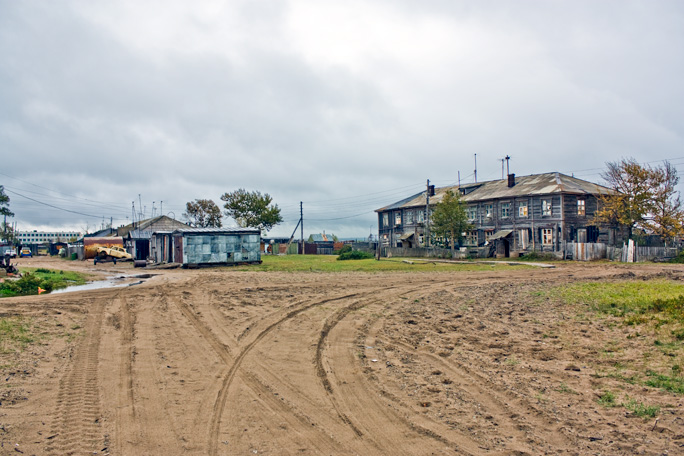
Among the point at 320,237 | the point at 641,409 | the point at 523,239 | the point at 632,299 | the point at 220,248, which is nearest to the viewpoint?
the point at 641,409

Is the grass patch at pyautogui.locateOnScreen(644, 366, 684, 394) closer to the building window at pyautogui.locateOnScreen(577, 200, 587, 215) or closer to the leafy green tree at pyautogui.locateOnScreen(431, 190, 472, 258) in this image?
the building window at pyautogui.locateOnScreen(577, 200, 587, 215)

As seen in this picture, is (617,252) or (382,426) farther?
(617,252)

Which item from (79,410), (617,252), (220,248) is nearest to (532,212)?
(617,252)

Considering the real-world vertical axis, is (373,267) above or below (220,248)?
below

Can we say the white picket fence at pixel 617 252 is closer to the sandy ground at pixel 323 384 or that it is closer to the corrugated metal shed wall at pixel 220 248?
the corrugated metal shed wall at pixel 220 248

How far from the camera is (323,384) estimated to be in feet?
23.5

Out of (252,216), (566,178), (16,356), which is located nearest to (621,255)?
(566,178)

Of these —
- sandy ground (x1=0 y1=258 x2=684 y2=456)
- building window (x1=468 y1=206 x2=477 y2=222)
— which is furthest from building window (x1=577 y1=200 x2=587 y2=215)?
sandy ground (x1=0 y1=258 x2=684 y2=456)

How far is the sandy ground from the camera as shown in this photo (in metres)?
5.26

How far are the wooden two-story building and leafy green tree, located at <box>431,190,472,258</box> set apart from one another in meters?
3.05

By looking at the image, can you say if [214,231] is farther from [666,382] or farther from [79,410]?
[666,382]

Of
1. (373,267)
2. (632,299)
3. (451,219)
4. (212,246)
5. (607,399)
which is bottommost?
(607,399)

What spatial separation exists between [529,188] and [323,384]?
43.5 metres

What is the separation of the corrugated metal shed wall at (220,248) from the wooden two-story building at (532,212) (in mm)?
22821
